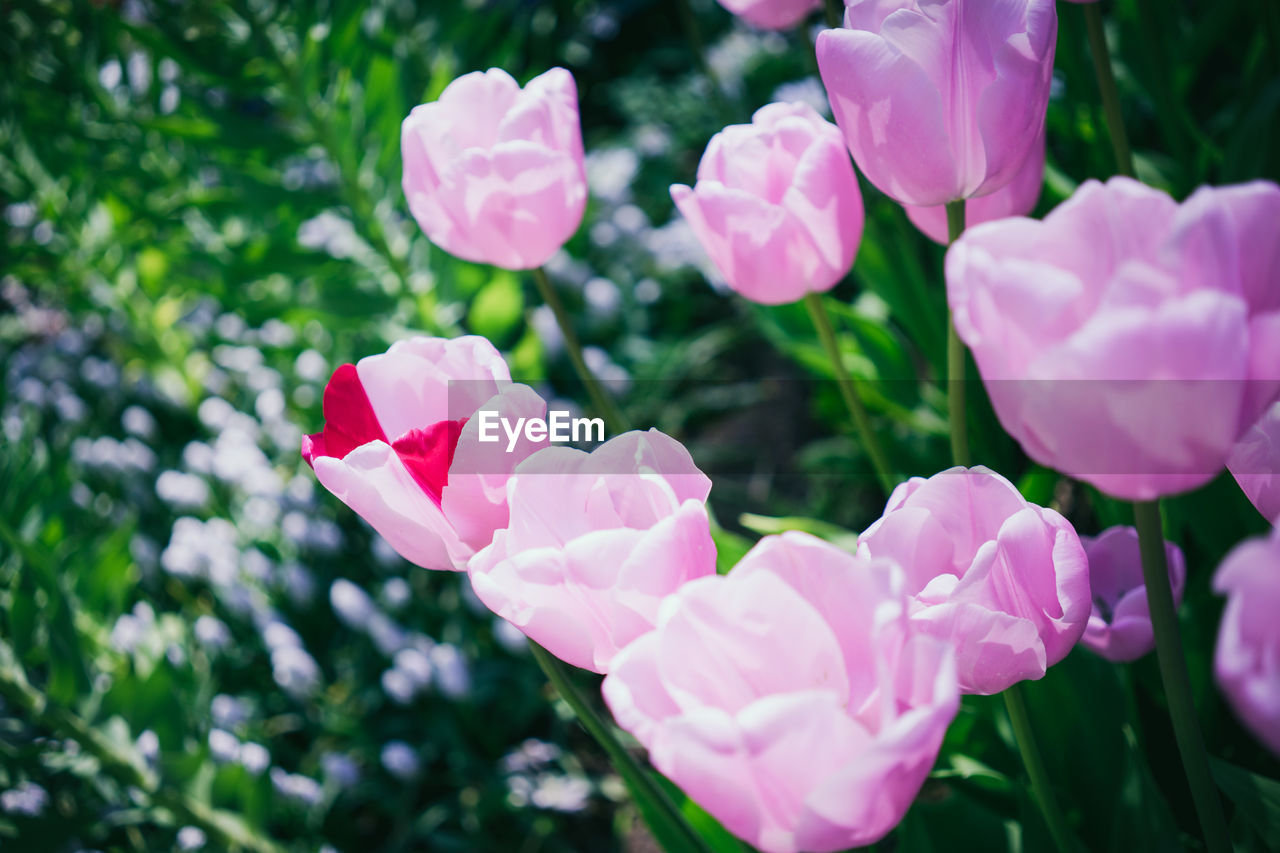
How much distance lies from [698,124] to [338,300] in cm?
112

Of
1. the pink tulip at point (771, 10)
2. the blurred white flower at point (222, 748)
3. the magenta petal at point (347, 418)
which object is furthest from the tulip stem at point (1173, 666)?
the blurred white flower at point (222, 748)

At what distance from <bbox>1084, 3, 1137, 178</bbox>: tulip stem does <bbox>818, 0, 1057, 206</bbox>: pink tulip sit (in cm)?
14

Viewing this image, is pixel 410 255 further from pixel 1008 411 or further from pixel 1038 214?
pixel 1008 411

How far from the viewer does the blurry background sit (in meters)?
0.75

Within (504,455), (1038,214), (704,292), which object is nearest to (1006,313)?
(504,455)

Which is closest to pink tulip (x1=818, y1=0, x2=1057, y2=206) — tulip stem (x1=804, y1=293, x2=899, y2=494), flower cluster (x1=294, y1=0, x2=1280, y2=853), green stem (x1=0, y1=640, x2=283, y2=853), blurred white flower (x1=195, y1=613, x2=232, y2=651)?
flower cluster (x1=294, y1=0, x2=1280, y2=853)

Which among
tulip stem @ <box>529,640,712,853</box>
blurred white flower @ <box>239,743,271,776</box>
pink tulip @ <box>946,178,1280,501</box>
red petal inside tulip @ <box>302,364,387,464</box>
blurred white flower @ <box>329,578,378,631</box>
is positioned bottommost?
blurred white flower @ <box>239,743,271,776</box>

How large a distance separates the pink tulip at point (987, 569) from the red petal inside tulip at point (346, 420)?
21 centimetres

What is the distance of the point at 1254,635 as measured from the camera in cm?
18

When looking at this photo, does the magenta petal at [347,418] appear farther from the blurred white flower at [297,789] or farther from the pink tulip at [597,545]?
the blurred white flower at [297,789]

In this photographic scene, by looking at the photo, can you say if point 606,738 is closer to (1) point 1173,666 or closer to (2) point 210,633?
(1) point 1173,666

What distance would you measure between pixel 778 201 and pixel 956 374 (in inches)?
5.0

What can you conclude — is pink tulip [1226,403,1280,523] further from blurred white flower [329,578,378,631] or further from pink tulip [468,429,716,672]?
blurred white flower [329,578,378,631]

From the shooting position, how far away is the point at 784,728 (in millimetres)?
225
